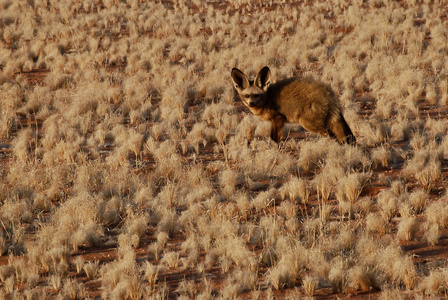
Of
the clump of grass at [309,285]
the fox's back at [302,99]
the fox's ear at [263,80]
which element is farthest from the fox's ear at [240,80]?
the clump of grass at [309,285]

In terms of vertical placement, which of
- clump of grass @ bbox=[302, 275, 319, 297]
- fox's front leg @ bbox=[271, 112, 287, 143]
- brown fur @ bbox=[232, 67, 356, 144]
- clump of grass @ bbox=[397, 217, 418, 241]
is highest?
brown fur @ bbox=[232, 67, 356, 144]

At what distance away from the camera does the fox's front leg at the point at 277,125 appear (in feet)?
30.0

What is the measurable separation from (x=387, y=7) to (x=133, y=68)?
38.0 feet

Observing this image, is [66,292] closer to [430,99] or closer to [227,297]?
[227,297]

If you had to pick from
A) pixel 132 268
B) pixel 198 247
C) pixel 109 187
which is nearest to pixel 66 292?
pixel 132 268

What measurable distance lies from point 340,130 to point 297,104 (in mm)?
830

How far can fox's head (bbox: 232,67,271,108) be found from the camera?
900 centimetres

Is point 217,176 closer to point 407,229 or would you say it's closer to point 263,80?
point 263,80

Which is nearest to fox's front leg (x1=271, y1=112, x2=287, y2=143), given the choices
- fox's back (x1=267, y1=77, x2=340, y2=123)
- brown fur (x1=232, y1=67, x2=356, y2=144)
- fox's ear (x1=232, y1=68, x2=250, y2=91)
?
brown fur (x1=232, y1=67, x2=356, y2=144)

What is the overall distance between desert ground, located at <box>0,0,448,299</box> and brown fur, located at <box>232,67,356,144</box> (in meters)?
0.38

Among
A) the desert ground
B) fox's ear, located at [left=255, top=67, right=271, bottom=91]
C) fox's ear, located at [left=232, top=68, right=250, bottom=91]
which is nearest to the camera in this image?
the desert ground

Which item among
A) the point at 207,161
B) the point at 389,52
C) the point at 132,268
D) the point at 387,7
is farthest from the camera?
the point at 387,7

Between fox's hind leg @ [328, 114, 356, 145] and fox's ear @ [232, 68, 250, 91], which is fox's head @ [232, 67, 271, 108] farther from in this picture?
fox's hind leg @ [328, 114, 356, 145]

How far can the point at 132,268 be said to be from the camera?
19.0 feet
